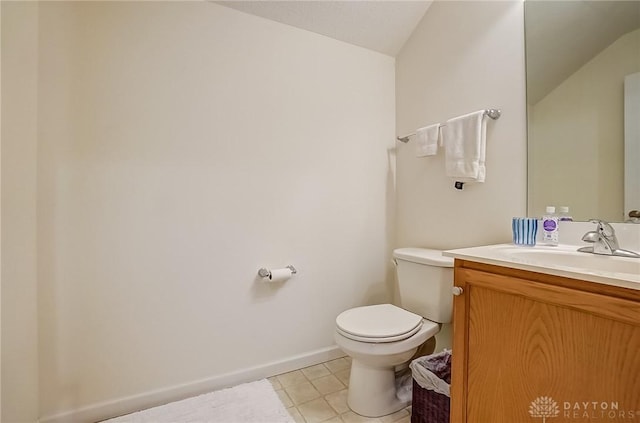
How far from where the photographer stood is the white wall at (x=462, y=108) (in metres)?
1.42

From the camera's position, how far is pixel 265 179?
171 centimetres

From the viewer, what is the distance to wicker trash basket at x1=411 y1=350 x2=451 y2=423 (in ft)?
3.95

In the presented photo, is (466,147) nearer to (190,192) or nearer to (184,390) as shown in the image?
(190,192)

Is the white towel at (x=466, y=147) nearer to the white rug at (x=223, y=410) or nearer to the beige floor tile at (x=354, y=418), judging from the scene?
the beige floor tile at (x=354, y=418)

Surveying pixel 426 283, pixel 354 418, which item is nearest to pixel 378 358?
pixel 354 418

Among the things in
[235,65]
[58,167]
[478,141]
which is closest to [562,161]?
[478,141]

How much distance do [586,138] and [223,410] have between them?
2.05m

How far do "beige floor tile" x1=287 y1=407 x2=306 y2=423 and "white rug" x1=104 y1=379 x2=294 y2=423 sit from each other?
0.8 inches

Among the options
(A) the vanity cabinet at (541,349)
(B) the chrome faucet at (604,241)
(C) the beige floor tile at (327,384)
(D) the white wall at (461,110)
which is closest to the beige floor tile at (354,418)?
(C) the beige floor tile at (327,384)

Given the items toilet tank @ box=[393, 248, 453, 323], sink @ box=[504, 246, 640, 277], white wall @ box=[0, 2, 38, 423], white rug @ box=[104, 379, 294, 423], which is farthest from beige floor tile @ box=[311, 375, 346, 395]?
white wall @ box=[0, 2, 38, 423]

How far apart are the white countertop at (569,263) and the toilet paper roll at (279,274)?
92 centimetres

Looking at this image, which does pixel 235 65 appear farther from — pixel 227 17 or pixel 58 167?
pixel 58 167

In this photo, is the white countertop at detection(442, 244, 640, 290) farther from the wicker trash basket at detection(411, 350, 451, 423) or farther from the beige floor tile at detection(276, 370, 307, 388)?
the beige floor tile at detection(276, 370, 307, 388)

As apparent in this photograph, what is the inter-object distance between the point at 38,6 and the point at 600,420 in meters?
2.38
